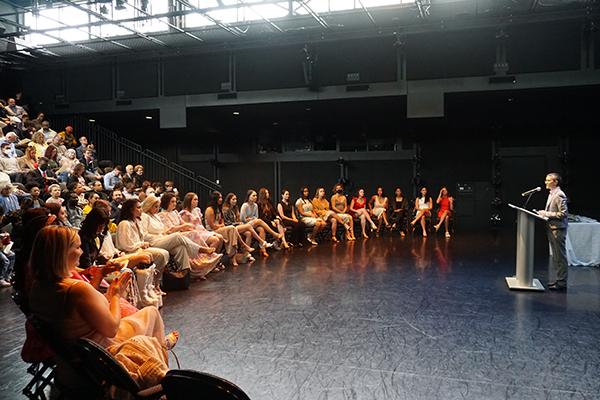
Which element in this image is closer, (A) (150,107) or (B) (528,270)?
(B) (528,270)

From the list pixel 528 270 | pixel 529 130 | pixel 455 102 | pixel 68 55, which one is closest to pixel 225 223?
pixel 528 270

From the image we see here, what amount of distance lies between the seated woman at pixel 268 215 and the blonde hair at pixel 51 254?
6.79 meters

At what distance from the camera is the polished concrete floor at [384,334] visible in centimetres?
307

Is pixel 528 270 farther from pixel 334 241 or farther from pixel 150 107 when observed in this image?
pixel 150 107

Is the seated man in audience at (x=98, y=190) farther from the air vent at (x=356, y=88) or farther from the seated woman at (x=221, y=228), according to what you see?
the air vent at (x=356, y=88)

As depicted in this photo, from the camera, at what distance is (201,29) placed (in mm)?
10461

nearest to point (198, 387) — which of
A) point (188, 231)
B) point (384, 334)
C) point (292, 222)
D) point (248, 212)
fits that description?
point (384, 334)

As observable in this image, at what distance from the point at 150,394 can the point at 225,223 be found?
20.4 ft

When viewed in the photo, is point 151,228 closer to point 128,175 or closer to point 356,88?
point 128,175

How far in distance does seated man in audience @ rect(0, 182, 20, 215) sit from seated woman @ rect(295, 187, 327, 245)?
5.22 m

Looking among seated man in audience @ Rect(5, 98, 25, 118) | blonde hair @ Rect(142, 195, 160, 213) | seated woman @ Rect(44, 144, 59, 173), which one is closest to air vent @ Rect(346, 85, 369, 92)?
blonde hair @ Rect(142, 195, 160, 213)

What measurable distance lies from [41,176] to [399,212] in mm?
8014

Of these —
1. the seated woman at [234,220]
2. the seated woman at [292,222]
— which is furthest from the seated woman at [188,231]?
the seated woman at [292,222]

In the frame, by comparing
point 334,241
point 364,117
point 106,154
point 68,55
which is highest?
point 68,55
